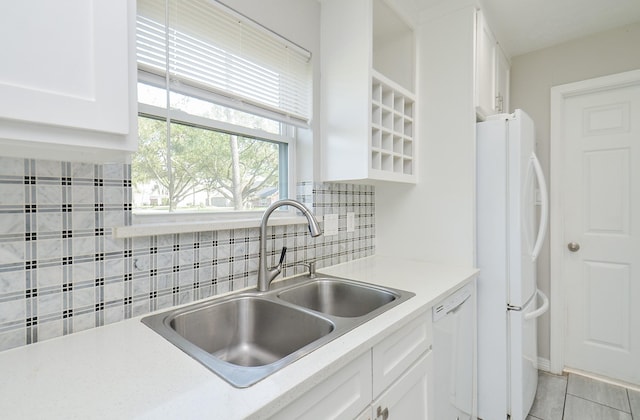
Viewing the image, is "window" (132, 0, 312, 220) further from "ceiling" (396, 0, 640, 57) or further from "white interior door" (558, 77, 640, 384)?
"white interior door" (558, 77, 640, 384)

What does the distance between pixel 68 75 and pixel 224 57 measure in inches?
31.4

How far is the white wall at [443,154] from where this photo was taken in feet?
5.59

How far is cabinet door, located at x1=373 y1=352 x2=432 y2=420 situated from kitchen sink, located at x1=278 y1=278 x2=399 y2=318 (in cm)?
28

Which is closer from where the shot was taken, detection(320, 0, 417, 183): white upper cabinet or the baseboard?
detection(320, 0, 417, 183): white upper cabinet

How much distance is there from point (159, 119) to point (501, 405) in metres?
2.17

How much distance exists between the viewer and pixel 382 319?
974 millimetres

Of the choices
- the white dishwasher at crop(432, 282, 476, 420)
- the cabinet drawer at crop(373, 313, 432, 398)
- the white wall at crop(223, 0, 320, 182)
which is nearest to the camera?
the cabinet drawer at crop(373, 313, 432, 398)

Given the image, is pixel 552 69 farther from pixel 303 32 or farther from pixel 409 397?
pixel 409 397

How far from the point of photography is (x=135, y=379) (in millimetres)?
648

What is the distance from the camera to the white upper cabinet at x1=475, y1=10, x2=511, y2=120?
1750 mm

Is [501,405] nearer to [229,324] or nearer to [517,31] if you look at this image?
[229,324]

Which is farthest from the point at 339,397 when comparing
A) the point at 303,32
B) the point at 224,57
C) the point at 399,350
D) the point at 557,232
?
the point at 557,232

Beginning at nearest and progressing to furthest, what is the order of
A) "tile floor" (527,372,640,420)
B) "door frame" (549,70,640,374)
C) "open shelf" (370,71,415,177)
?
"open shelf" (370,71,415,177)
"tile floor" (527,372,640,420)
"door frame" (549,70,640,374)

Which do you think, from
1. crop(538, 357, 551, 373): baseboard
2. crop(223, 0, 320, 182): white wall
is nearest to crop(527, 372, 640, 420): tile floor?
crop(538, 357, 551, 373): baseboard
